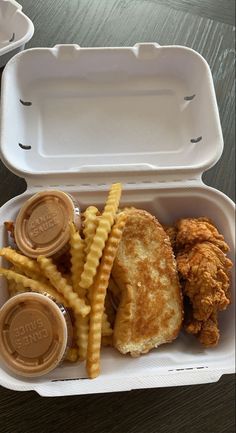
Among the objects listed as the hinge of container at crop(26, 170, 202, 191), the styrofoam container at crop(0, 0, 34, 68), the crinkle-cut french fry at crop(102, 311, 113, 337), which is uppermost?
the styrofoam container at crop(0, 0, 34, 68)

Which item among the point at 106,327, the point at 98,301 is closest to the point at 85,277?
the point at 98,301

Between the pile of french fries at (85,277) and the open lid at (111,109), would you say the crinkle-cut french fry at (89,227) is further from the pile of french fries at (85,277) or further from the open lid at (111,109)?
the open lid at (111,109)

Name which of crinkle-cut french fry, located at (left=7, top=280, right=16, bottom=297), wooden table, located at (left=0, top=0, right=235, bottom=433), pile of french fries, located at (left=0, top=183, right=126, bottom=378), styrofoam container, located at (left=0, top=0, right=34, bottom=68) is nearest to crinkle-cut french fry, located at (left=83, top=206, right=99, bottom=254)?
pile of french fries, located at (left=0, top=183, right=126, bottom=378)

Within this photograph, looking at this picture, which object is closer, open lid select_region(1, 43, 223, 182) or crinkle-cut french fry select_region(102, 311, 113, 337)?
crinkle-cut french fry select_region(102, 311, 113, 337)

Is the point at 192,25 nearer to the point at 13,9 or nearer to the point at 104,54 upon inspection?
the point at 104,54

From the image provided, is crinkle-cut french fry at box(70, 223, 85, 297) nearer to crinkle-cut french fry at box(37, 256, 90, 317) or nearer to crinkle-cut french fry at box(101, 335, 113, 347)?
crinkle-cut french fry at box(37, 256, 90, 317)

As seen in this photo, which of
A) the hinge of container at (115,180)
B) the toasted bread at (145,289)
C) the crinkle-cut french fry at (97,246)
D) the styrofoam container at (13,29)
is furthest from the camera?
the styrofoam container at (13,29)

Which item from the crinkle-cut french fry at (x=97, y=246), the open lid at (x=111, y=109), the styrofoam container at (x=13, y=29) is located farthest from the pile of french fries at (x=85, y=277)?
the styrofoam container at (x=13, y=29)
